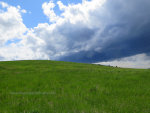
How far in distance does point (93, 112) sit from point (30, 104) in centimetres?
287

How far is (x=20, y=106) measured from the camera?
4770mm

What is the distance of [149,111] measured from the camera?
454cm

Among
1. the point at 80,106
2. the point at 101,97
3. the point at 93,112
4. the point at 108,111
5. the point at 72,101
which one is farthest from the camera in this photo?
the point at 101,97

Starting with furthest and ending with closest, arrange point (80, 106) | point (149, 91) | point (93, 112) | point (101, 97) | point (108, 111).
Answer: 1. point (149, 91)
2. point (101, 97)
3. point (80, 106)
4. point (108, 111)
5. point (93, 112)

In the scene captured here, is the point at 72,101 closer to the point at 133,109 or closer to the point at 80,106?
the point at 80,106

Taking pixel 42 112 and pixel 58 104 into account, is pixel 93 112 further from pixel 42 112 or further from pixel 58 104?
pixel 42 112

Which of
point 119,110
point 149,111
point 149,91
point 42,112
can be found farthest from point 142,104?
point 42,112

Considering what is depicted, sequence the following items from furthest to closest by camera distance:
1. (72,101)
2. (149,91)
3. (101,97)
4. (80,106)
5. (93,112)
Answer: (149,91), (101,97), (72,101), (80,106), (93,112)

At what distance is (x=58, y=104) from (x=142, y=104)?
4.04 metres

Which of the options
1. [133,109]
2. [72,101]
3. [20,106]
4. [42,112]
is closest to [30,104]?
[20,106]

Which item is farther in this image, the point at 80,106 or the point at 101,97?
the point at 101,97

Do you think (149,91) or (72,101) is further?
(149,91)

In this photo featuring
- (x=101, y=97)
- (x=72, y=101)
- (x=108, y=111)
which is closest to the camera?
(x=108, y=111)

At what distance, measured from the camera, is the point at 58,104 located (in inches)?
194
